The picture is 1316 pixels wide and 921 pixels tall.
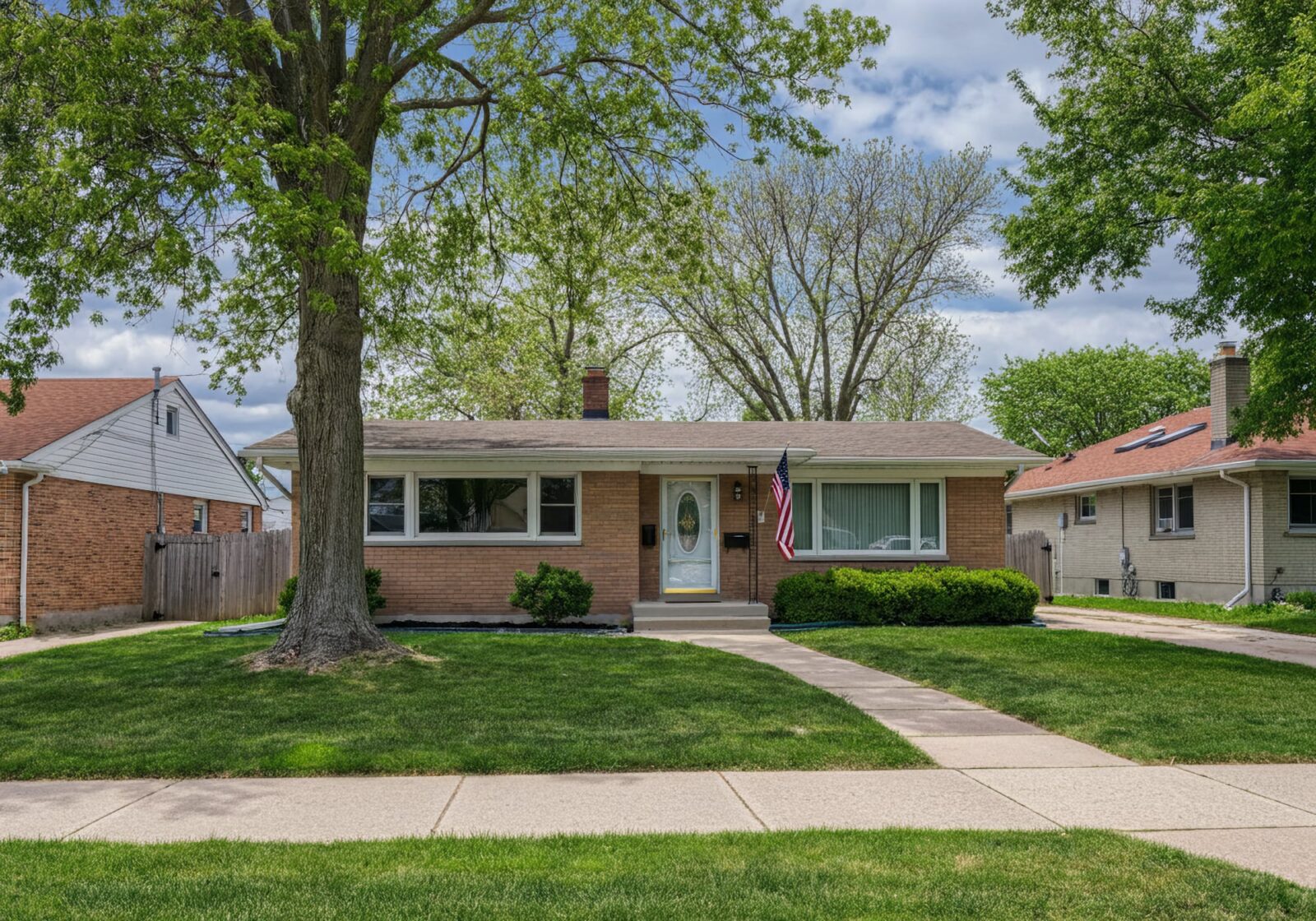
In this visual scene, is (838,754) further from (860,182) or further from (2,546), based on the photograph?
(860,182)

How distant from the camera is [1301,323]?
1375 cm

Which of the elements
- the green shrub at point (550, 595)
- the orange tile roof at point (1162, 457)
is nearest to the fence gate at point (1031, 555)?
the orange tile roof at point (1162, 457)

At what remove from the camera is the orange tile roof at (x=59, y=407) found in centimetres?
1744

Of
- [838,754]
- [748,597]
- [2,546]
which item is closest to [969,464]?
[748,597]

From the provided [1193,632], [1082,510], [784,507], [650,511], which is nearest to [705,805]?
[784,507]

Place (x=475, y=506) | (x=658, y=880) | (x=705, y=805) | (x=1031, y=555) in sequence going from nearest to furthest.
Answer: (x=658, y=880)
(x=705, y=805)
(x=475, y=506)
(x=1031, y=555)

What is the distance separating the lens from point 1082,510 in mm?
25953

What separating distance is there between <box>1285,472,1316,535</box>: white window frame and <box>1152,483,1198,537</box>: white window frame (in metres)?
1.92

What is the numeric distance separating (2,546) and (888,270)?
24013mm

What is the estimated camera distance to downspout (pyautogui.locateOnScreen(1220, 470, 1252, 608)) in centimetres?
1927

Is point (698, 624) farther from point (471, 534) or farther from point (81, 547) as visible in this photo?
point (81, 547)

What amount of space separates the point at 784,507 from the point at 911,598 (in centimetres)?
257

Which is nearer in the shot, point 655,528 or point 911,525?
point 655,528

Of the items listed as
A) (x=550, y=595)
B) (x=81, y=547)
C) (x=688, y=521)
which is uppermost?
(x=688, y=521)
